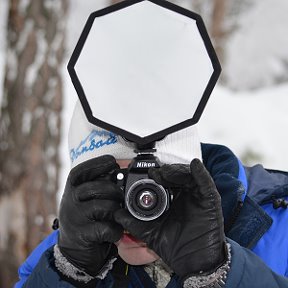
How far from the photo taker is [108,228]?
4.04 ft

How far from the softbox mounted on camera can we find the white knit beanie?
0.28 ft

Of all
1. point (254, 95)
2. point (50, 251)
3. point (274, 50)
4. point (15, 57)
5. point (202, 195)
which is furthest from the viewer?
point (274, 50)

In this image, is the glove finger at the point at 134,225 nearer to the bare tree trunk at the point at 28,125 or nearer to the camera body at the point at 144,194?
the camera body at the point at 144,194

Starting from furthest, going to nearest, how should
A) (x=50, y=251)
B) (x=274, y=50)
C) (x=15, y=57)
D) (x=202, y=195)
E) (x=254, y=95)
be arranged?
(x=274, y=50) → (x=254, y=95) → (x=15, y=57) → (x=50, y=251) → (x=202, y=195)

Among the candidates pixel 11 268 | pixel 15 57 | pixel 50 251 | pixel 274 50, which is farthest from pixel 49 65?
pixel 274 50

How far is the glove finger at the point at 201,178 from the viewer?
113cm

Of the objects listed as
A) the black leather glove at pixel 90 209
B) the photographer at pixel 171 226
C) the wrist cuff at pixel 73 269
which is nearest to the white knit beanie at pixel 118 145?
the photographer at pixel 171 226

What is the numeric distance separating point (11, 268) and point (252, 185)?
1636mm

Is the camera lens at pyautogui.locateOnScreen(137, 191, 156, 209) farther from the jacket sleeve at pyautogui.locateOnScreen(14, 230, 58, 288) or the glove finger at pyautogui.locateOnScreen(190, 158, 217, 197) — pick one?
the jacket sleeve at pyautogui.locateOnScreen(14, 230, 58, 288)

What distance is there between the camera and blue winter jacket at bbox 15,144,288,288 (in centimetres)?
133

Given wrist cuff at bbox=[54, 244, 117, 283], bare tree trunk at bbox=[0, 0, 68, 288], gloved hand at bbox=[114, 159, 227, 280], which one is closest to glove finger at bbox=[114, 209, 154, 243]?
gloved hand at bbox=[114, 159, 227, 280]

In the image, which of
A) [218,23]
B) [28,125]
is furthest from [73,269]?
[218,23]

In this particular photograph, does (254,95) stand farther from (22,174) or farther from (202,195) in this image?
(202,195)

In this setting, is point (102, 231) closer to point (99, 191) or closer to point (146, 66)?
point (99, 191)
